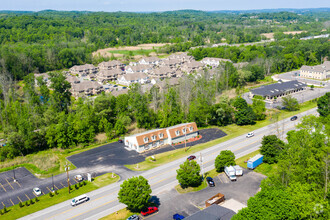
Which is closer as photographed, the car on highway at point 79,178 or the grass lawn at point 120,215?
the grass lawn at point 120,215

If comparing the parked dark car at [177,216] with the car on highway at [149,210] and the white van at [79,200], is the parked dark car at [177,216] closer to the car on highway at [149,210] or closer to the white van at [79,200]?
the car on highway at [149,210]

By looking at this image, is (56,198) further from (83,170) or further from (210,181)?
(210,181)

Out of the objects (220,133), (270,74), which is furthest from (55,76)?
(270,74)

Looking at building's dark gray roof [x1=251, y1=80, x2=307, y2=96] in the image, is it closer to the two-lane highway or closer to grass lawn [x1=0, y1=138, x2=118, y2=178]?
the two-lane highway

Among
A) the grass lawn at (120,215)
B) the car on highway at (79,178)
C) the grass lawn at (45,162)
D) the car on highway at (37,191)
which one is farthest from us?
the grass lawn at (45,162)

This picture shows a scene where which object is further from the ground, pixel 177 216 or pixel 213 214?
pixel 213 214

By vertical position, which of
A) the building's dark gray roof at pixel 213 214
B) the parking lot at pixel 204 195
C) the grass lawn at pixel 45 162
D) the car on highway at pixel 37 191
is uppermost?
the building's dark gray roof at pixel 213 214

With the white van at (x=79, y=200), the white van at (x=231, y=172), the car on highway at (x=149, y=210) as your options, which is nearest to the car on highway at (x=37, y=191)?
the white van at (x=79, y=200)

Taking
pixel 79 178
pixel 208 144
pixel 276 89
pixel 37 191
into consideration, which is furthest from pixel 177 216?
pixel 276 89
